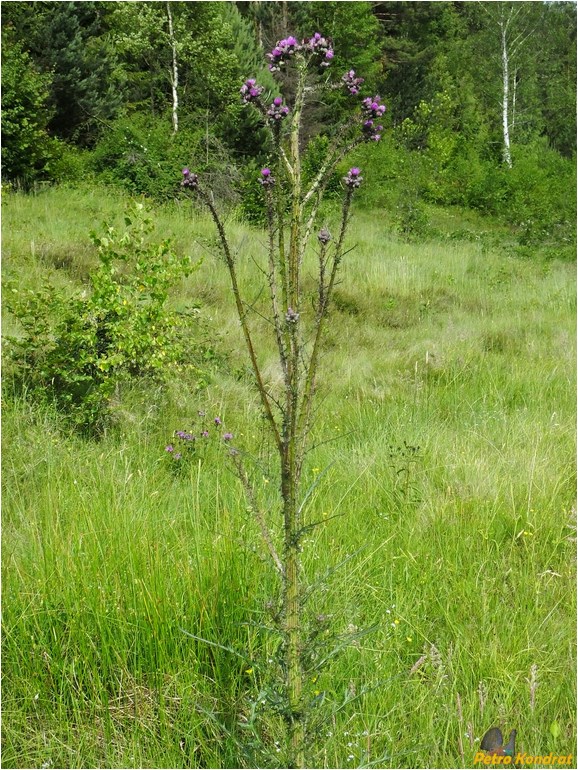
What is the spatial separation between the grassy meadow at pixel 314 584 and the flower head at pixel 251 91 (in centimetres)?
31

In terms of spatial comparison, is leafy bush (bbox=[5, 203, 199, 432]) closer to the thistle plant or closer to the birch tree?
the thistle plant

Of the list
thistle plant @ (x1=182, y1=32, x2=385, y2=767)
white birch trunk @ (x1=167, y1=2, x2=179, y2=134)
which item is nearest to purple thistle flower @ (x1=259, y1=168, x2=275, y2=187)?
thistle plant @ (x1=182, y1=32, x2=385, y2=767)

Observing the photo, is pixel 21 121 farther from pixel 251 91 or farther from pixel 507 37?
pixel 507 37

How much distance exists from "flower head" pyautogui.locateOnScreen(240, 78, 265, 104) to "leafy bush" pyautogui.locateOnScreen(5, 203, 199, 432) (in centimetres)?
302

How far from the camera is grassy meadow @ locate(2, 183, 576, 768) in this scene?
1771 millimetres

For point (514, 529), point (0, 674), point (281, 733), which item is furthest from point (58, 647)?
point (514, 529)

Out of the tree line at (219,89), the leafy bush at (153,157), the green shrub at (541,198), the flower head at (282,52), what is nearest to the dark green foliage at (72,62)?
the tree line at (219,89)

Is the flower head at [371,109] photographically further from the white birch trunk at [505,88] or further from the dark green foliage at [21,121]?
the white birch trunk at [505,88]

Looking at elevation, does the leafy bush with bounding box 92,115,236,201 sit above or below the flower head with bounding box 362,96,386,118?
above

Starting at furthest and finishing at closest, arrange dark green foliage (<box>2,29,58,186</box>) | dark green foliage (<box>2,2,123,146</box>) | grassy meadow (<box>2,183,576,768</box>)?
dark green foliage (<box>2,2,123,146</box>) < dark green foliage (<box>2,29,58,186</box>) < grassy meadow (<box>2,183,576,768</box>)

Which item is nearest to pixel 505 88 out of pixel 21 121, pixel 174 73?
pixel 174 73

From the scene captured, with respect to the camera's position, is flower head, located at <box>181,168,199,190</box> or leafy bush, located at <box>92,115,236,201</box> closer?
flower head, located at <box>181,168,199,190</box>

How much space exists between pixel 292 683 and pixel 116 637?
79 centimetres

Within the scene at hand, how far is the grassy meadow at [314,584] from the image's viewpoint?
177cm
